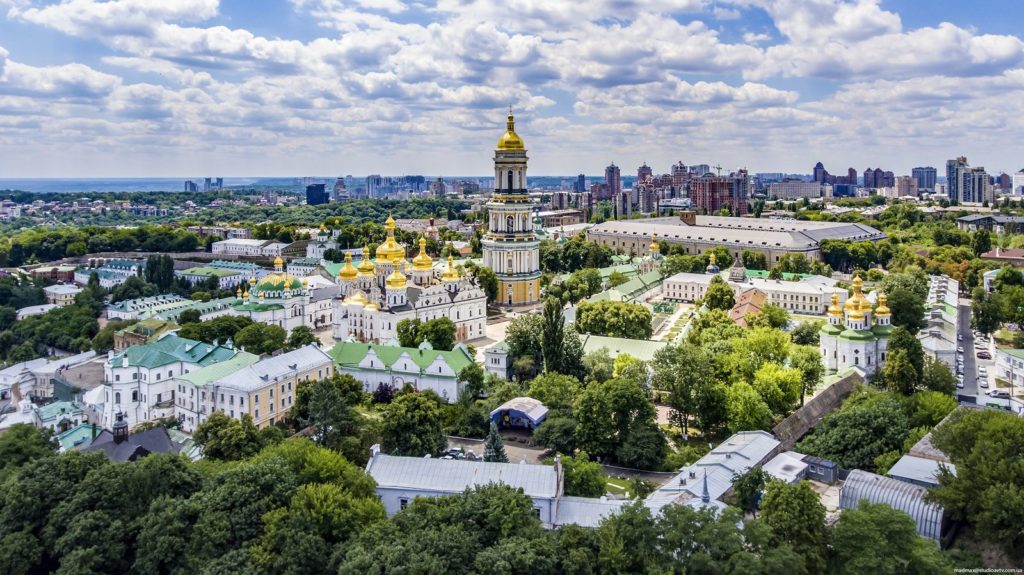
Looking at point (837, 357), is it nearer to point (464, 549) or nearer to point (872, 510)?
point (872, 510)

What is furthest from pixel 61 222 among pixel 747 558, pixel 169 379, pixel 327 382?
pixel 747 558

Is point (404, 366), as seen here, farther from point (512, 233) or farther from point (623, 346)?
point (512, 233)

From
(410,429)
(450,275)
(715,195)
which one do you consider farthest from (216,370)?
(715,195)

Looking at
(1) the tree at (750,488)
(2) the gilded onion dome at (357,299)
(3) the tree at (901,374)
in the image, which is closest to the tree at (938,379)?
(3) the tree at (901,374)

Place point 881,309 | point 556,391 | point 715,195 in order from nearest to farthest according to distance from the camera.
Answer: point 556,391 → point 881,309 → point 715,195

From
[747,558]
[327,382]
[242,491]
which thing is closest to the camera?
[747,558]

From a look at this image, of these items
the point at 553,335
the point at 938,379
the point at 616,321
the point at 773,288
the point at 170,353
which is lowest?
the point at 938,379
